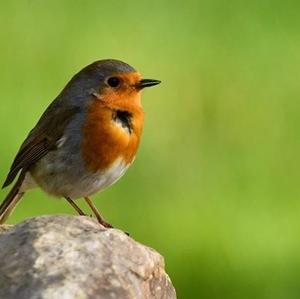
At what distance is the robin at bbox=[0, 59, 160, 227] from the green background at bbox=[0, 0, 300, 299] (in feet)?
4.02

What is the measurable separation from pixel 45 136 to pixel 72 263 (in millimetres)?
Result: 1826

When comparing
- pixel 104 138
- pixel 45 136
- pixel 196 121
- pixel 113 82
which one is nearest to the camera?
pixel 104 138

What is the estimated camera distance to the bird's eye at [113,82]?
613cm

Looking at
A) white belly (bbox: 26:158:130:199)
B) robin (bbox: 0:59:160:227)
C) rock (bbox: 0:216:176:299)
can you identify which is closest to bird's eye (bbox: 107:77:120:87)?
robin (bbox: 0:59:160:227)

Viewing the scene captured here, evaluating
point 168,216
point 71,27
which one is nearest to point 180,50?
point 71,27

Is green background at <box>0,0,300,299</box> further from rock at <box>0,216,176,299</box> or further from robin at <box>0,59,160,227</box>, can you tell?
rock at <box>0,216,176,299</box>

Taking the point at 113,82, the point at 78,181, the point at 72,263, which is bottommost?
the point at 78,181

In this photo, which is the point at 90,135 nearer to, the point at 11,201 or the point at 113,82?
the point at 113,82

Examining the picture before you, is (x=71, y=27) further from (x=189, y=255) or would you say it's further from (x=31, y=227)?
(x=31, y=227)

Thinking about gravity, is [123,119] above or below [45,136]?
above

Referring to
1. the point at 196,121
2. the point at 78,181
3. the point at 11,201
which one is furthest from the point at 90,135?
the point at 196,121

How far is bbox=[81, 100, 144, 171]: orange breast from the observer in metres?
5.99

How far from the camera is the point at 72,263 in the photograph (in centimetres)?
450

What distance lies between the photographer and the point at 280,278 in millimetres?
7215
